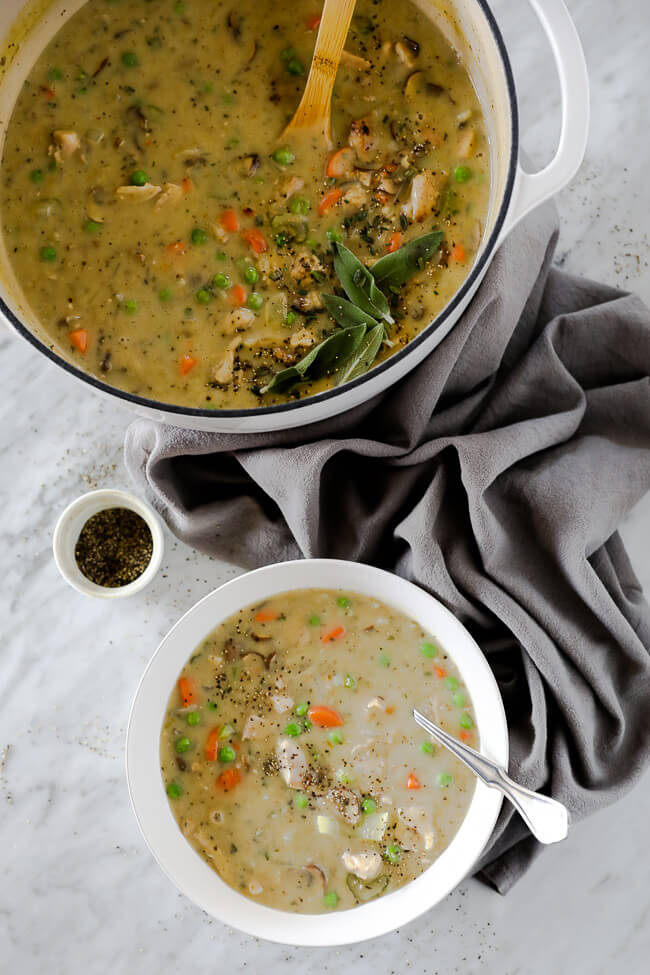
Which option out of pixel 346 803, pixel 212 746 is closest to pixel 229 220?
pixel 212 746

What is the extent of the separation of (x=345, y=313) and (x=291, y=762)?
103cm

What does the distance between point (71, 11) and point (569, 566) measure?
1.55m

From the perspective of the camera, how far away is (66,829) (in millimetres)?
2475

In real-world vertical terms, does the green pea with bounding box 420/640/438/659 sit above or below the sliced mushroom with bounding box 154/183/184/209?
below

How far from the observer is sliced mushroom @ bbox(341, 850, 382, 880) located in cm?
223

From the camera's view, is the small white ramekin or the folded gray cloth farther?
the small white ramekin

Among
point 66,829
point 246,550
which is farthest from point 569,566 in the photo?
point 66,829

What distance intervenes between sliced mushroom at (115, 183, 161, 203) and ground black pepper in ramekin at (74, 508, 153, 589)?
33.2 inches

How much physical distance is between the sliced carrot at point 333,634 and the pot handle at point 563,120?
966mm

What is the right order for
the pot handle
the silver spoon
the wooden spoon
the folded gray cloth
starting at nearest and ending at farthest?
1. the pot handle
2. the wooden spoon
3. the silver spoon
4. the folded gray cloth

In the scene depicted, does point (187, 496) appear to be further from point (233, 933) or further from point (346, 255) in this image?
point (233, 933)

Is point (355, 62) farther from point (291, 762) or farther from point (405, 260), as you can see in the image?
point (291, 762)

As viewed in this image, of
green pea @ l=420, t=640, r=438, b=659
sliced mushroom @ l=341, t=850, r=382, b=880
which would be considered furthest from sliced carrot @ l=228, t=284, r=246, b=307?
sliced mushroom @ l=341, t=850, r=382, b=880

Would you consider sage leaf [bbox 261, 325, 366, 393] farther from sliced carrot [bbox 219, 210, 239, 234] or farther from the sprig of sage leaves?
sliced carrot [bbox 219, 210, 239, 234]
